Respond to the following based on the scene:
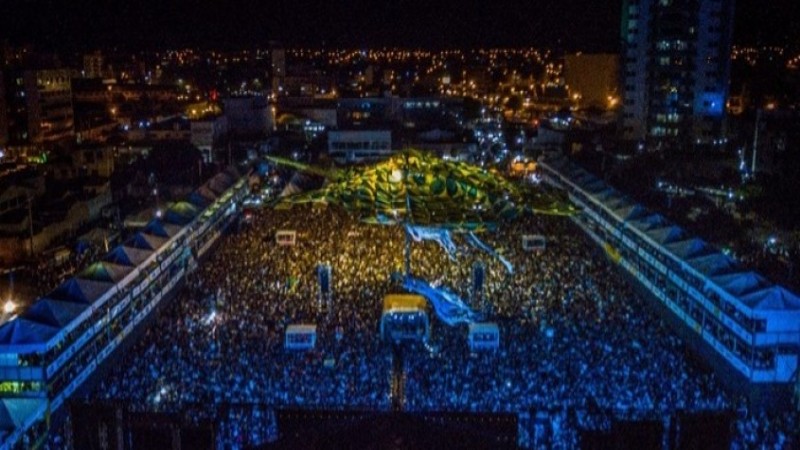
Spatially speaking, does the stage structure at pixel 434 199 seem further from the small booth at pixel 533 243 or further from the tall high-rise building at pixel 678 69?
the tall high-rise building at pixel 678 69

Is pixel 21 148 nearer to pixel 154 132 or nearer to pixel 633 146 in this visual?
pixel 154 132

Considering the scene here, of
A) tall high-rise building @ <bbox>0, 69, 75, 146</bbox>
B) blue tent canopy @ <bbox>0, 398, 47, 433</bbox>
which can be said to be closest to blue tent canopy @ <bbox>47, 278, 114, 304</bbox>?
blue tent canopy @ <bbox>0, 398, 47, 433</bbox>

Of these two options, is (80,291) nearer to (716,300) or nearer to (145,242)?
(145,242)

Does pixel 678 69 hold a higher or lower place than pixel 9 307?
higher

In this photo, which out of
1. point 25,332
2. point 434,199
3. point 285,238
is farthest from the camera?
point 285,238

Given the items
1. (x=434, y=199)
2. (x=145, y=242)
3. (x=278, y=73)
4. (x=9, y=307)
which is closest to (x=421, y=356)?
(x=434, y=199)

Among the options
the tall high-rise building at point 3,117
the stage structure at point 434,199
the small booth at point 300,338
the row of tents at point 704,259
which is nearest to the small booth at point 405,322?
the small booth at point 300,338

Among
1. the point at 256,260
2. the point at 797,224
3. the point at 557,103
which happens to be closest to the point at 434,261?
the point at 256,260
